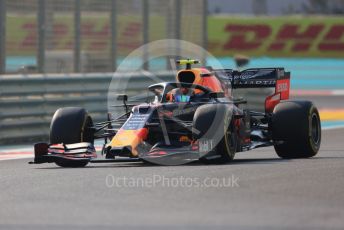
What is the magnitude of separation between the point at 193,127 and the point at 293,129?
187 centimetres

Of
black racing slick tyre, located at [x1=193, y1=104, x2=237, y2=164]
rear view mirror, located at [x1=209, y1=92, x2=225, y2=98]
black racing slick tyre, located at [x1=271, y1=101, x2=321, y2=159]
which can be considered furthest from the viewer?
black racing slick tyre, located at [x1=271, y1=101, x2=321, y2=159]

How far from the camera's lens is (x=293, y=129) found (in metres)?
13.2

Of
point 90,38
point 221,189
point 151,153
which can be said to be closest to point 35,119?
point 90,38

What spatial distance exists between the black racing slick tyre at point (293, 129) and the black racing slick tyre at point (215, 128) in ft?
4.42

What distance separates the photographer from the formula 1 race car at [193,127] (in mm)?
11852

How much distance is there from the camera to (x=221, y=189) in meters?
9.45

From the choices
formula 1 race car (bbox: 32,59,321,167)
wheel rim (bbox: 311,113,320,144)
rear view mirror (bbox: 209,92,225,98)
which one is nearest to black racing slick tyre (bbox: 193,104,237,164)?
formula 1 race car (bbox: 32,59,321,167)

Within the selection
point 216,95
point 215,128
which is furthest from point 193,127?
point 216,95

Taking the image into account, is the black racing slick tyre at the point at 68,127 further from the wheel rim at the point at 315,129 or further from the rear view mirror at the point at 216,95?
the wheel rim at the point at 315,129

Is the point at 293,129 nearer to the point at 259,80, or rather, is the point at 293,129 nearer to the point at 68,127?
the point at 259,80

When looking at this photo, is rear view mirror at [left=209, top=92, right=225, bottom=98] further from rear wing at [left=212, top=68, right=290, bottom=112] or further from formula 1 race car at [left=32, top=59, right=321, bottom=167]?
rear wing at [left=212, top=68, right=290, bottom=112]

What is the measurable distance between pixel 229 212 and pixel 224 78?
602 cm

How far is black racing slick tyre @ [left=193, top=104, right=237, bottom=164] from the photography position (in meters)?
11.8

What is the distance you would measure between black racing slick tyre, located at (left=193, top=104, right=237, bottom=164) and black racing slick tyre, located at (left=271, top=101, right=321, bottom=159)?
4.42 ft
